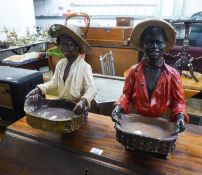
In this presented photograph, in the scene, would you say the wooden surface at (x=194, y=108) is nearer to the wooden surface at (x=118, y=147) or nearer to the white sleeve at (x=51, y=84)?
the wooden surface at (x=118, y=147)

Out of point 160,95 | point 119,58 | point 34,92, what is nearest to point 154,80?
point 160,95

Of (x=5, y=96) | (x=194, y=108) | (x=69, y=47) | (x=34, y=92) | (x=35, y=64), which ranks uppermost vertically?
(x=69, y=47)

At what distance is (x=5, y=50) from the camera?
260cm

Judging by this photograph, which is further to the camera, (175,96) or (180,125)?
(175,96)

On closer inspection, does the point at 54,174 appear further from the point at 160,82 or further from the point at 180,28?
the point at 180,28

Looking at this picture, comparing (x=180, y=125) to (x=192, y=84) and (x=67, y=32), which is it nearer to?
(x=67, y=32)

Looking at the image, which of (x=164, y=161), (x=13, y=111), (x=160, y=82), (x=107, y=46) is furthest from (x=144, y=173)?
(x=107, y=46)

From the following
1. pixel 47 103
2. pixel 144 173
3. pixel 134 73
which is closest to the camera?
pixel 144 173

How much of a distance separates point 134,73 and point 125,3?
2.98 m

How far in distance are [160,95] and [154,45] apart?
0.19 metres

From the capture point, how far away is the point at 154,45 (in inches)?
31.1

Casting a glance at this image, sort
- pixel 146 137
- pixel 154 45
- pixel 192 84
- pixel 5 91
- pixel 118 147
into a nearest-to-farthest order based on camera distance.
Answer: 1. pixel 146 137
2. pixel 154 45
3. pixel 118 147
4. pixel 5 91
5. pixel 192 84

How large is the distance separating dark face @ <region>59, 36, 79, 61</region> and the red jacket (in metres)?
0.28

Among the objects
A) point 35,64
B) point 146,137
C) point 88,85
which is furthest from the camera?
point 35,64
